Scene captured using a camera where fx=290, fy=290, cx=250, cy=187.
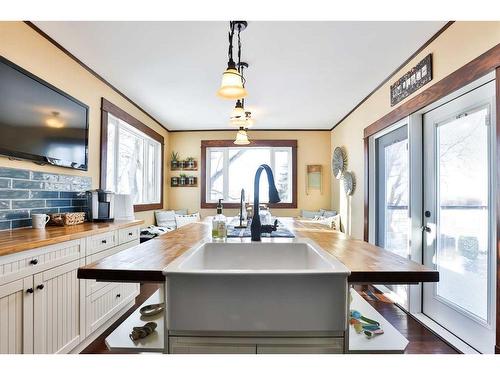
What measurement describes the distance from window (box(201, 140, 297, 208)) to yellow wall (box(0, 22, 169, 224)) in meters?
2.19

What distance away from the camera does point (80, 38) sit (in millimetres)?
2311

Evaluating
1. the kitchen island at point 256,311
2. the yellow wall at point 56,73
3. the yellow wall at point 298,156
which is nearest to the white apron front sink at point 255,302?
the kitchen island at point 256,311

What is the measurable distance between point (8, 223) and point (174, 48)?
1.79m

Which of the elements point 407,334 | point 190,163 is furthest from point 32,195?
point 190,163

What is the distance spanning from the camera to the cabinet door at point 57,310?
163 centimetres

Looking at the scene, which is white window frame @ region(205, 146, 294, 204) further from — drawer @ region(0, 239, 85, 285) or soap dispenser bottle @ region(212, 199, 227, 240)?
soap dispenser bottle @ region(212, 199, 227, 240)

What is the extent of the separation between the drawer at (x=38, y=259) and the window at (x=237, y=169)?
11.8 feet

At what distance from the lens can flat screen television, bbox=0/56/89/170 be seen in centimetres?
188

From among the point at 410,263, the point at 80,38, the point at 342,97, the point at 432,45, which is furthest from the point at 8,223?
the point at 342,97

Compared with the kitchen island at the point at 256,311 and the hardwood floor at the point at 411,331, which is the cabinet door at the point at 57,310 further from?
the hardwood floor at the point at 411,331

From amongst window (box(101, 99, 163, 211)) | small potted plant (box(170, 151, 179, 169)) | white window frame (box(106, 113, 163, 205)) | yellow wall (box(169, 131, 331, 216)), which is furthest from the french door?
small potted plant (box(170, 151, 179, 169))

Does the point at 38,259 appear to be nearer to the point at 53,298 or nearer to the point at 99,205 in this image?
the point at 53,298

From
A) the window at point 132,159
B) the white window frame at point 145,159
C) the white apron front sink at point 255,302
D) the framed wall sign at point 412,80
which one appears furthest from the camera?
the white window frame at point 145,159

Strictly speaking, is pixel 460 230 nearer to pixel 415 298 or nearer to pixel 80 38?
pixel 415 298
